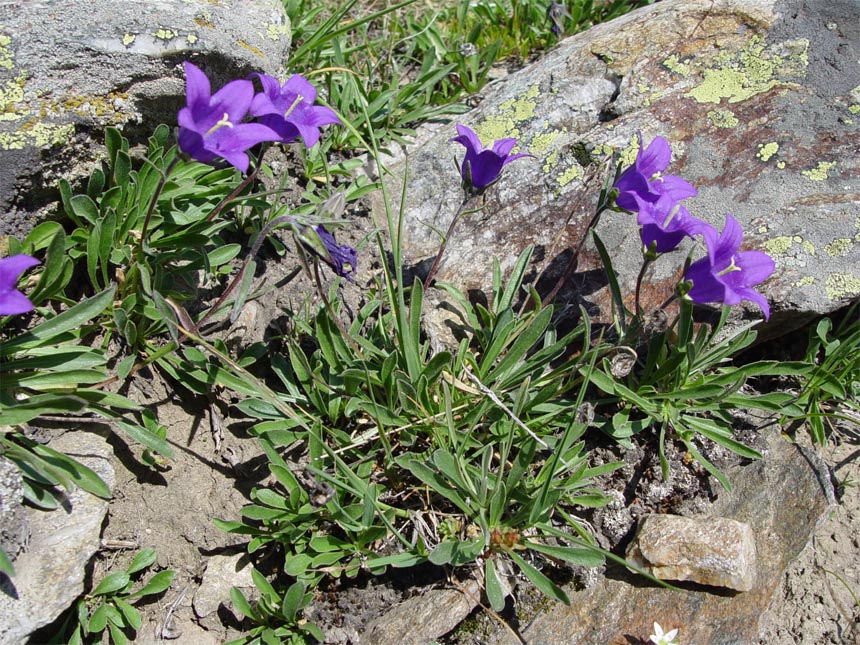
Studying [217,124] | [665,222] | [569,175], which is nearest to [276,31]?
[217,124]

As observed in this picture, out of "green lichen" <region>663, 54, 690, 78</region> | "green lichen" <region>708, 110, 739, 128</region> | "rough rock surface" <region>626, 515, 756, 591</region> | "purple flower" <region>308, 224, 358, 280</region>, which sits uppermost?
"purple flower" <region>308, 224, 358, 280</region>

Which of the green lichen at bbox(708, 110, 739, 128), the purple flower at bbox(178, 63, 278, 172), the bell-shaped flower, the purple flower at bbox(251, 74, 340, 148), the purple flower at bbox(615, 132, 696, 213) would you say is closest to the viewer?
the purple flower at bbox(178, 63, 278, 172)

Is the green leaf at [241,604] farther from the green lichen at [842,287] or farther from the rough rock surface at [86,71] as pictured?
the green lichen at [842,287]

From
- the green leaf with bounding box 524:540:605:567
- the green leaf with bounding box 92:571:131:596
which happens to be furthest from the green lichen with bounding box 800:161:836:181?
A: the green leaf with bounding box 92:571:131:596

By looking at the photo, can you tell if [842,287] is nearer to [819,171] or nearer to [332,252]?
[819,171]

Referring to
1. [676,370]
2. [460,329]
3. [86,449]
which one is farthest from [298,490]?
[676,370]

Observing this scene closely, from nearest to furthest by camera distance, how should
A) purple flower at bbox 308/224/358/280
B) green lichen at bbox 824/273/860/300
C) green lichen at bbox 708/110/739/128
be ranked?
purple flower at bbox 308/224/358/280, green lichen at bbox 824/273/860/300, green lichen at bbox 708/110/739/128

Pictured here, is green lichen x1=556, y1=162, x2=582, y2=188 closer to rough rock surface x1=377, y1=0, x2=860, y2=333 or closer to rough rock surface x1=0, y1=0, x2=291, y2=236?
rough rock surface x1=377, y1=0, x2=860, y2=333
